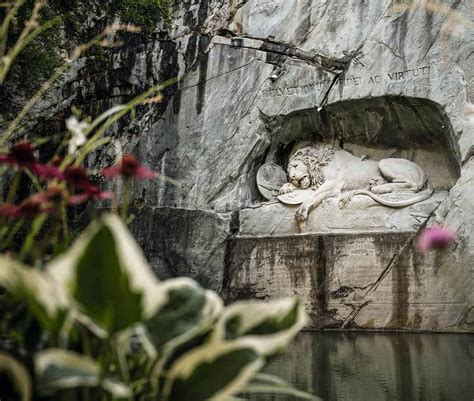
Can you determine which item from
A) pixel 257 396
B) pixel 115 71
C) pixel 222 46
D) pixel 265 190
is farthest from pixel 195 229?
pixel 257 396

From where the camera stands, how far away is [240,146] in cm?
680

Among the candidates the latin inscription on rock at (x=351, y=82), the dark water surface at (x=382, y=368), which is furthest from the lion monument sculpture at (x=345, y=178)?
the dark water surface at (x=382, y=368)

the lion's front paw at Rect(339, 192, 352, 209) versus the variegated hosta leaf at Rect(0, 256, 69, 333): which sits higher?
the lion's front paw at Rect(339, 192, 352, 209)

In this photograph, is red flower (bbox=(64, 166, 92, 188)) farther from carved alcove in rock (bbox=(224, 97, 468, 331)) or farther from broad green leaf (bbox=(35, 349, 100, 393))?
carved alcove in rock (bbox=(224, 97, 468, 331))

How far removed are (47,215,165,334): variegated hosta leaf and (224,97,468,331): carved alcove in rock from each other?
4894 millimetres

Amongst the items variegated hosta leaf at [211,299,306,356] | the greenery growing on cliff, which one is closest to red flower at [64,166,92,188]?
variegated hosta leaf at [211,299,306,356]

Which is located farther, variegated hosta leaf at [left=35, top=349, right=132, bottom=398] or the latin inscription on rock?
the latin inscription on rock

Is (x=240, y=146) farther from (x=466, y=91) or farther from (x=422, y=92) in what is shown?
(x=466, y=91)

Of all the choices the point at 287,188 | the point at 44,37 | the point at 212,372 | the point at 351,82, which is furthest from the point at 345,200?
the point at 212,372

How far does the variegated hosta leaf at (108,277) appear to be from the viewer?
24.1 inches

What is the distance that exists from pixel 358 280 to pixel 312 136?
220 centimetres

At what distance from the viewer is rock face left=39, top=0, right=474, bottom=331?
5.33m

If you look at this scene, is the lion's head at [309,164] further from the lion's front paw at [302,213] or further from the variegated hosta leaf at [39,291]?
the variegated hosta leaf at [39,291]

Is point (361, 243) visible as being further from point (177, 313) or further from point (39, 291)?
point (39, 291)
